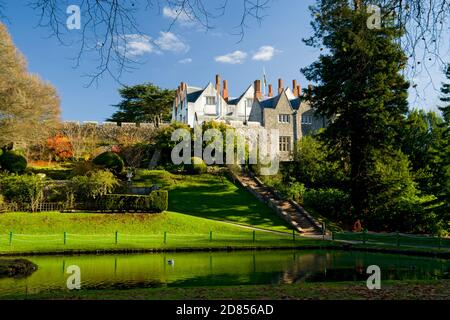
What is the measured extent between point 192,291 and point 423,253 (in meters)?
15.3

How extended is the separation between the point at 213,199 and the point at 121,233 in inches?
450

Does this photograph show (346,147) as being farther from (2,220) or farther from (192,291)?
(192,291)

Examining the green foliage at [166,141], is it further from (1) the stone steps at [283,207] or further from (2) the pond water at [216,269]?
(2) the pond water at [216,269]

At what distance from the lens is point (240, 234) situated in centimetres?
2717

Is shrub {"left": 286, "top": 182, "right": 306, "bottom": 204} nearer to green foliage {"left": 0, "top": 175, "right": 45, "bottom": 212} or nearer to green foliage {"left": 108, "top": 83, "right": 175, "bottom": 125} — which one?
green foliage {"left": 0, "top": 175, "right": 45, "bottom": 212}

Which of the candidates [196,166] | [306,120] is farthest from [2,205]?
[306,120]

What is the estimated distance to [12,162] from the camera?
38094 millimetres

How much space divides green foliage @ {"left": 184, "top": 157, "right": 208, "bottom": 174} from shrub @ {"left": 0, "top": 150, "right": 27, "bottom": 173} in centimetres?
1506

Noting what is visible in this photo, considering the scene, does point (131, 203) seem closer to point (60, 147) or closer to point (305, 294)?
point (60, 147)

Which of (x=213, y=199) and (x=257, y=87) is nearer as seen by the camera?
(x=213, y=199)

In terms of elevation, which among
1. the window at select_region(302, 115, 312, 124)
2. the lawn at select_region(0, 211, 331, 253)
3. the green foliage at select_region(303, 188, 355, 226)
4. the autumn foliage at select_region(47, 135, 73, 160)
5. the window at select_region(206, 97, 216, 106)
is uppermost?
the window at select_region(206, 97, 216, 106)

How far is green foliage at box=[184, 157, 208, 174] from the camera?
42.9 m

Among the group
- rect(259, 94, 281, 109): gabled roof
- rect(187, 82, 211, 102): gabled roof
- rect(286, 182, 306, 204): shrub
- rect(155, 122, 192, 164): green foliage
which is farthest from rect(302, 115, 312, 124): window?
rect(286, 182, 306, 204): shrub
